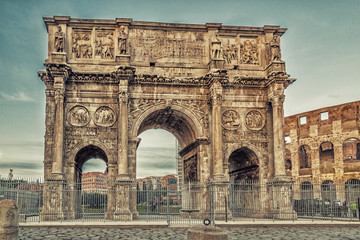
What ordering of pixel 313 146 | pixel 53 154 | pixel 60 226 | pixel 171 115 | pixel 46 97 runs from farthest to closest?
1. pixel 313 146
2. pixel 171 115
3. pixel 46 97
4. pixel 53 154
5. pixel 60 226

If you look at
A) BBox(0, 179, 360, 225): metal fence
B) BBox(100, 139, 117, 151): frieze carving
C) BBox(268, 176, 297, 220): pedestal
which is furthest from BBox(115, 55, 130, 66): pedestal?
BBox(268, 176, 297, 220): pedestal

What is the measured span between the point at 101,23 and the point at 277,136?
1060 cm

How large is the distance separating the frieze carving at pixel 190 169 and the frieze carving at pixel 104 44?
6925mm

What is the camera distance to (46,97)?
64.6ft

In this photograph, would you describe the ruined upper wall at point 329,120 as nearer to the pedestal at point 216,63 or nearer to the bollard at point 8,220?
the pedestal at point 216,63

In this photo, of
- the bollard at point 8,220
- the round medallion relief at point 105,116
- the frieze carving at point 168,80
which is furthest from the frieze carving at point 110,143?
the bollard at point 8,220

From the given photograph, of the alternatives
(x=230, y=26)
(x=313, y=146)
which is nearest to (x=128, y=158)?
(x=230, y=26)

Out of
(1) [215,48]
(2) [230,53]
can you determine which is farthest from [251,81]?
(1) [215,48]

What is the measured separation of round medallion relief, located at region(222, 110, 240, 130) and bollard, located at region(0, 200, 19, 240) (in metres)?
14.8

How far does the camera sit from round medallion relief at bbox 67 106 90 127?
1961 centimetres

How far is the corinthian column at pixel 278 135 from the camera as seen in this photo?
19641 mm

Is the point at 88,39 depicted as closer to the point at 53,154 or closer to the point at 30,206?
the point at 53,154

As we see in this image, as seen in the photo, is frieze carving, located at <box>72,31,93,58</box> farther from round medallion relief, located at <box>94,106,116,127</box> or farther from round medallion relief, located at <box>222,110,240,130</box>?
round medallion relief, located at <box>222,110,240,130</box>

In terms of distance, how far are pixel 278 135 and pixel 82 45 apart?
10907 mm
